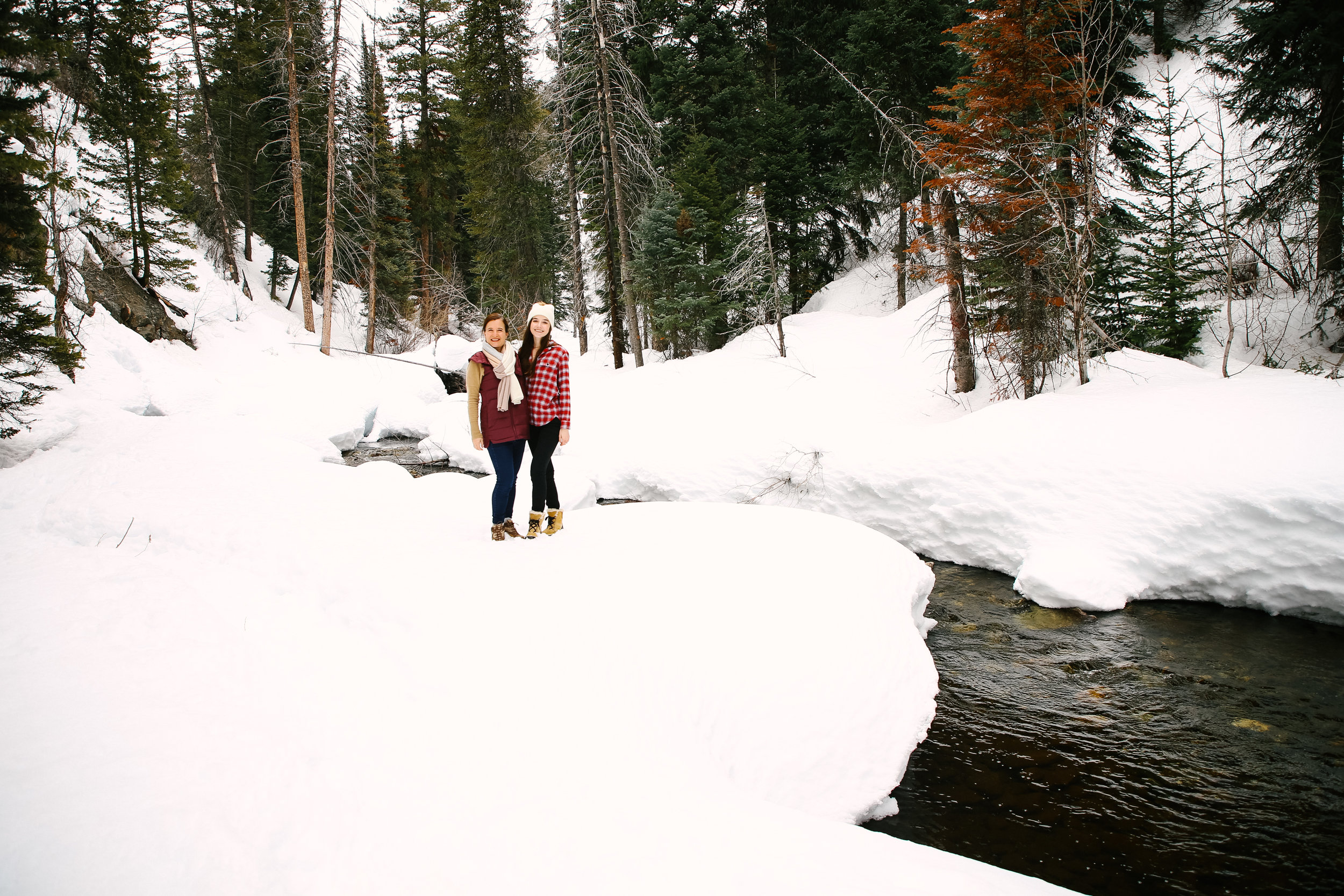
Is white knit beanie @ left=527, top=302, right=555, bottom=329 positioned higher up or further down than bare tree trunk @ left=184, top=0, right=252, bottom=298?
further down

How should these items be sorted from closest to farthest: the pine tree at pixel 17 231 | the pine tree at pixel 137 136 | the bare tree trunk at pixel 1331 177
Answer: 1. the pine tree at pixel 17 231
2. the bare tree trunk at pixel 1331 177
3. the pine tree at pixel 137 136

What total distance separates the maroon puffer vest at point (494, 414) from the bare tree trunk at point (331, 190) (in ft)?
51.8

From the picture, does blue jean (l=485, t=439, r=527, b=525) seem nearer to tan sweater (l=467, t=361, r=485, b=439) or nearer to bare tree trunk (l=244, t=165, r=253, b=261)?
tan sweater (l=467, t=361, r=485, b=439)

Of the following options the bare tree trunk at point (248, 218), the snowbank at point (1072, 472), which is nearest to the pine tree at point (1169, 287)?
the snowbank at point (1072, 472)

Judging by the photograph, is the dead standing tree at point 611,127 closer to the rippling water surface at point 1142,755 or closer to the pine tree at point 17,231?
the pine tree at point 17,231

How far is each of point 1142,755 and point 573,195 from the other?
62.8ft

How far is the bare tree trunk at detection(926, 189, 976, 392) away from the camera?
10.9 meters

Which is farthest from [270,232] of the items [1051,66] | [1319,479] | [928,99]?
[1319,479]

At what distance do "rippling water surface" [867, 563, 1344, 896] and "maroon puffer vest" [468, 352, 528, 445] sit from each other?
374cm

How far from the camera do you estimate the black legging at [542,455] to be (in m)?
5.01

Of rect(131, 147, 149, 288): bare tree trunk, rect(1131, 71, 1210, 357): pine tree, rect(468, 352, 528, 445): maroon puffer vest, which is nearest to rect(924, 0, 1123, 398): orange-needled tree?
rect(1131, 71, 1210, 357): pine tree

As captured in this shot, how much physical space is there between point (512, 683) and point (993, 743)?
10.7ft

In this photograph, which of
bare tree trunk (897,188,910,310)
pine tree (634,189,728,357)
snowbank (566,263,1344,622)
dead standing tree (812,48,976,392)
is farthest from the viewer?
bare tree trunk (897,188,910,310)

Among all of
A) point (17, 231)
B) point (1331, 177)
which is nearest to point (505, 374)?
point (17, 231)
